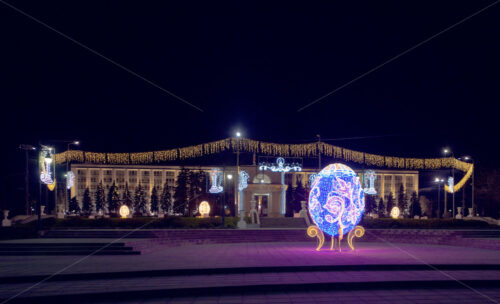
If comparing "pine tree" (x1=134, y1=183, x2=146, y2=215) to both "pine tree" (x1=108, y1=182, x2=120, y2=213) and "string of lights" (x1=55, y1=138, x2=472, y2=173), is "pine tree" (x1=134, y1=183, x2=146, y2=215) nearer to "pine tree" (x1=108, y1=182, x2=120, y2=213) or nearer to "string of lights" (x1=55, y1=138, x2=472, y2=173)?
"pine tree" (x1=108, y1=182, x2=120, y2=213)

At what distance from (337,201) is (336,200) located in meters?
0.06

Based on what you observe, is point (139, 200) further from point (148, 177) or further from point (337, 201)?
point (337, 201)

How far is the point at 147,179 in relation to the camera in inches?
2881

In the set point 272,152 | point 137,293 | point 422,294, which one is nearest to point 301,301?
point 422,294

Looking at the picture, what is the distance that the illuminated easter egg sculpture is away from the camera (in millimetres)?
16625

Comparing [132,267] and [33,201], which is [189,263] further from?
[33,201]

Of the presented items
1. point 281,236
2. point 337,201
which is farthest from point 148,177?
point 337,201

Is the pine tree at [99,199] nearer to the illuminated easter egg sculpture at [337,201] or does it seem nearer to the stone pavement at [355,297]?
the illuminated easter egg sculpture at [337,201]

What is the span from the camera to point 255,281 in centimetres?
1029

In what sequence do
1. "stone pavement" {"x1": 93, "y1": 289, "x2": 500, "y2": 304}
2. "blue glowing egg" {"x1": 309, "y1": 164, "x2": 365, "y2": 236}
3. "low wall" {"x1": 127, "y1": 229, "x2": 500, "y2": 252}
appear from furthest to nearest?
"low wall" {"x1": 127, "y1": 229, "x2": 500, "y2": 252}, "blue glowing egg" {"x1": 309, "y1": 164, "x2": 365, "y2": 236}, "stone pavement" {"x1": 93, "y1": 289, "x2": 500, "y2": 304}

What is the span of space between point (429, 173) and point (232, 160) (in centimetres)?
4349

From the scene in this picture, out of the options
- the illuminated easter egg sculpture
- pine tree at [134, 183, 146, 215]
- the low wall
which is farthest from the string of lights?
pine tree at [134, 183, 146, 215]

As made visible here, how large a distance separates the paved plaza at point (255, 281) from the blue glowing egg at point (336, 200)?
3.22m

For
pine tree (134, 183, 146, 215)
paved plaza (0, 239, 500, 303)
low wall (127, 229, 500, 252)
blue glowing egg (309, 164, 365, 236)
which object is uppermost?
blue glowing egg (309, 164, 365, 236)
